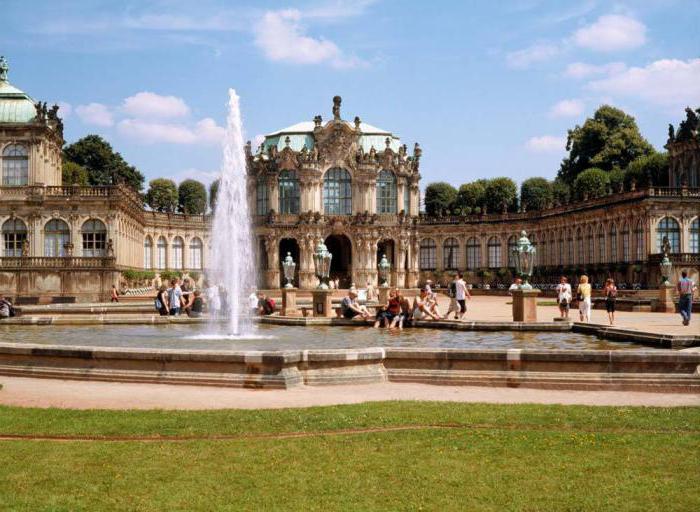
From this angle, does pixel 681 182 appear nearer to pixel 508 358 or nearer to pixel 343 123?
pixel 343 123

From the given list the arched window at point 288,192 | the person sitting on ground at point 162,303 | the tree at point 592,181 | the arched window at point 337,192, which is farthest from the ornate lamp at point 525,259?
the tree at point 592,181

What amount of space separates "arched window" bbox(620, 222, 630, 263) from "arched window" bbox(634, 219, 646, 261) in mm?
1380

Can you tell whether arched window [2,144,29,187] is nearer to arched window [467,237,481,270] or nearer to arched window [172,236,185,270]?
arched window [172,236,185,270]

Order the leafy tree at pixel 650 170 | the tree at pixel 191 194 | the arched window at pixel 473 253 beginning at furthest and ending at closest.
A: the tree at pixel 191 194, the arched window at pixel 473 253, the leafy tree at pixel 650 170

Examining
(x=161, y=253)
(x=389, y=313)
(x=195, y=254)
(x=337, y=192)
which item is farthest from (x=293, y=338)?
(x=195, y=254)

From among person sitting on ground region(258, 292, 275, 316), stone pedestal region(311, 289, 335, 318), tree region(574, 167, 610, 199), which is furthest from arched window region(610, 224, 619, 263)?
person sitting on ground region(258, 292, 275, 316)

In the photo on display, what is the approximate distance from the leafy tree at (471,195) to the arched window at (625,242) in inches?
1342

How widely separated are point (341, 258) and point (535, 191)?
2841 cm

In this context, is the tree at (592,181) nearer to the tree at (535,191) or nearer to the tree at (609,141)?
the tree at (609,141)

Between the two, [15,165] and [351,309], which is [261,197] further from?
[351,309]

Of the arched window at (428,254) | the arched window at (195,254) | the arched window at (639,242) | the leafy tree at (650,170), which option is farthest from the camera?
the arched window at (428,254)

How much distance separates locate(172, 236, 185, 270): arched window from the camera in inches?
3376

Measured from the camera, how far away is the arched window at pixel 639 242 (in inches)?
2685

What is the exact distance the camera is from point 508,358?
1741 centimetres
